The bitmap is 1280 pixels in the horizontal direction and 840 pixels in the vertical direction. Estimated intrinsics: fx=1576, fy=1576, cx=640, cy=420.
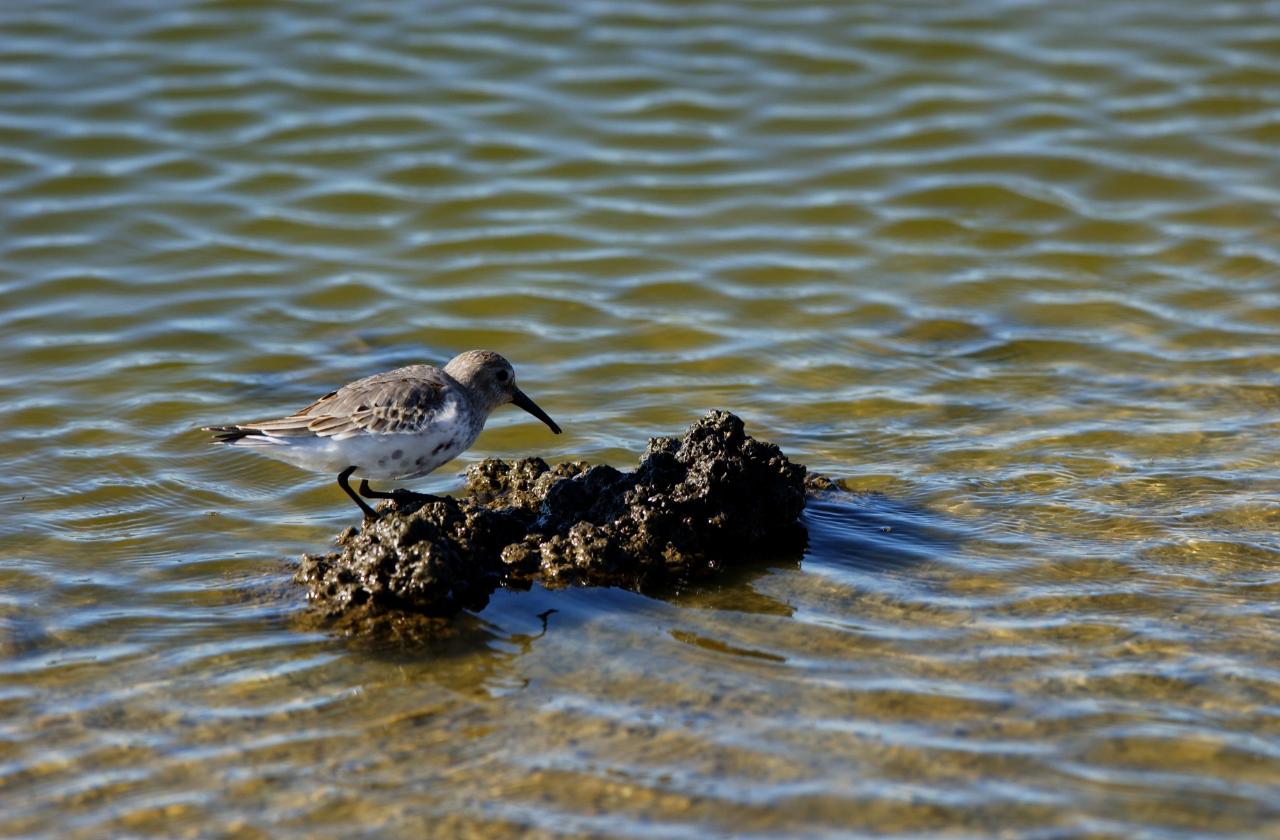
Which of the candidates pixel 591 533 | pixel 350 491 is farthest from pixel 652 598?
pixel 350 491

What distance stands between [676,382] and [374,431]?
3.14m

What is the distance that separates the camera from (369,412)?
7.79 m


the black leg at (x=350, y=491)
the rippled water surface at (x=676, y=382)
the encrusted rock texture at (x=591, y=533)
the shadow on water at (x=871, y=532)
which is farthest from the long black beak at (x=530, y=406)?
the shadow on water at (x=871, y=532)

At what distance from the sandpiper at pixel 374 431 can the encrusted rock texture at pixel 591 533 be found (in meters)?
0.25

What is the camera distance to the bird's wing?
25.4ft

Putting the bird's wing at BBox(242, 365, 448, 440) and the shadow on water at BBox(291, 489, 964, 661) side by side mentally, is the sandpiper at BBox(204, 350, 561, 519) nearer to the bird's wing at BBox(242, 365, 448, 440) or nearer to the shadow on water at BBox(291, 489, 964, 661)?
the bird's wing at BBox(242, 365, 448, 440)

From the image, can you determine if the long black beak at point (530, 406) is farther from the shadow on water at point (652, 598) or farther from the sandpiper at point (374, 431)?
the shadow on water at point (652, 598)

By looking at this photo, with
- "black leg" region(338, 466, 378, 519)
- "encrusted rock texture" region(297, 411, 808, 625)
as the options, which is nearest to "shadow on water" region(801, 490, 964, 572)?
"encrusted rock texture" region(297, 411, 808, 625)

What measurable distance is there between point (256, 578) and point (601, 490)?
1.75 meters

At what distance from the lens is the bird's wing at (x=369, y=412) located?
775 cm

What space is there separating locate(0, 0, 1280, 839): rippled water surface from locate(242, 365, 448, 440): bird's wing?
72 cm

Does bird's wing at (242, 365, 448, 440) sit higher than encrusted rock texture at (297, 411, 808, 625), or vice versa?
bird's wing at (242, 365, 448, 440)

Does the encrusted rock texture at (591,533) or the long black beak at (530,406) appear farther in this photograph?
the long black beak at (530,406)

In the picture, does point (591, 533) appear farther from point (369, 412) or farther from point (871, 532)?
point (871, 532)
